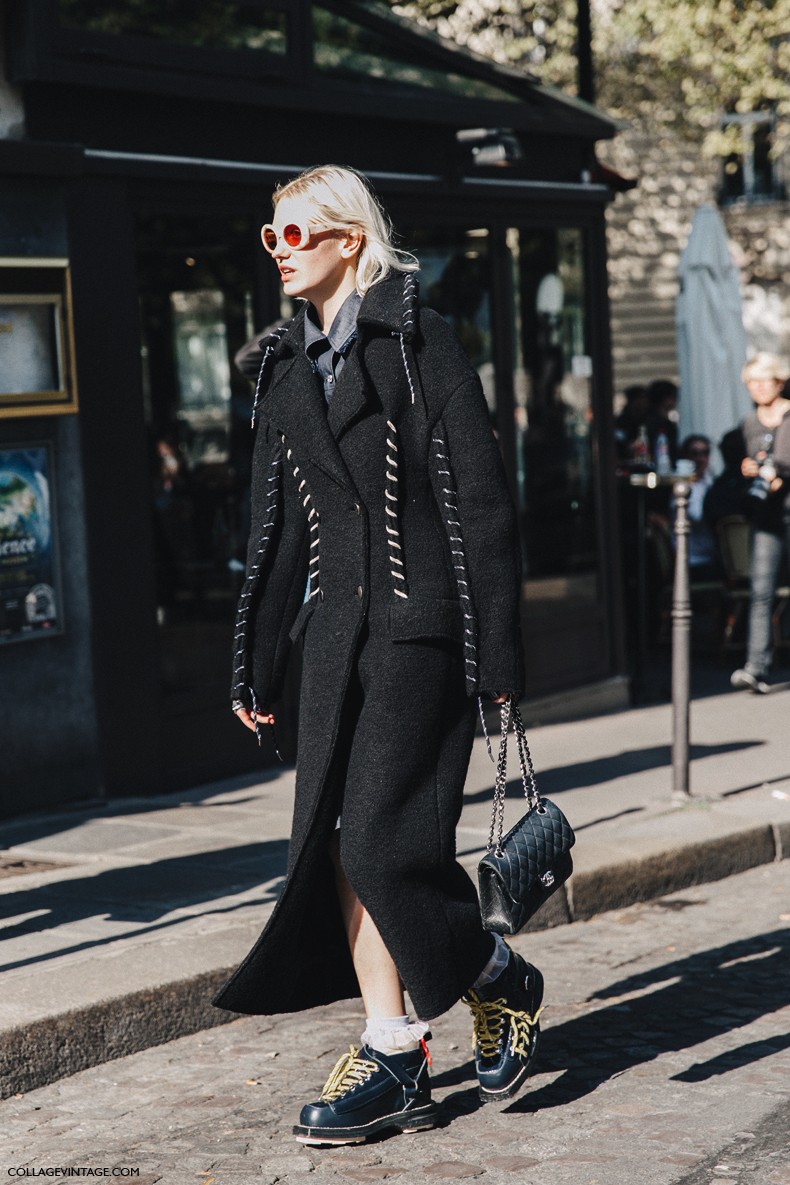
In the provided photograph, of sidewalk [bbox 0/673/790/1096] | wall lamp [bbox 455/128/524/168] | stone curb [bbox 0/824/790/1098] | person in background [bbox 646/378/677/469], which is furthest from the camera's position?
person in background [bbox 646/378/677/469]

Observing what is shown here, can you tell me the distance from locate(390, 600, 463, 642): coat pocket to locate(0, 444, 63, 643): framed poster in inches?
142

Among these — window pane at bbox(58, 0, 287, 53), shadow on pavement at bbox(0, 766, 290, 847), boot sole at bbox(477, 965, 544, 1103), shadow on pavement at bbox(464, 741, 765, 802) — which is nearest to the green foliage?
window pane at bbox(58, 0, 287, 53)

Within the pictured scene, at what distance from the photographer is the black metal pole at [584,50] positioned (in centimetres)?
1052

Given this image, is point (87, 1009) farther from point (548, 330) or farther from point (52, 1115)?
point (548, 330)

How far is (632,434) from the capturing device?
13.8 m

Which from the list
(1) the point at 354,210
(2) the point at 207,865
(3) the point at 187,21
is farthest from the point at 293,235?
(3) the point at 187,21

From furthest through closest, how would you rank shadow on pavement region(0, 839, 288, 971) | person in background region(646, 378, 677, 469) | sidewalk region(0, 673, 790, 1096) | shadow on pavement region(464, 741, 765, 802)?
person in background region(646, 378, 677, 469), shadow on pavement region(464, 741, 765, 802), shadow on pavement region(0, 839, 288, 971), sidewalk region(0, 673, 790, 1096)

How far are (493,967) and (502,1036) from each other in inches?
6.3

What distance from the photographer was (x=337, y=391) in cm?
389

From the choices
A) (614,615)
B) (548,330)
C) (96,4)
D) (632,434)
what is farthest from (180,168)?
(632,434)

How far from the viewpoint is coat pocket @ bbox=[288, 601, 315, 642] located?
3.97 meters

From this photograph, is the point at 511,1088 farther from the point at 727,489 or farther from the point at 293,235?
the point at 727,489

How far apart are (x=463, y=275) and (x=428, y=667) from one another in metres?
5.91

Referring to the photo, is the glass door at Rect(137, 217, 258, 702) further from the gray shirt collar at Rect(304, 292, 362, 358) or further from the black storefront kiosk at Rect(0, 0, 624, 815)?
the gray shirt collar at Rect(304, 292, 362, 358)
